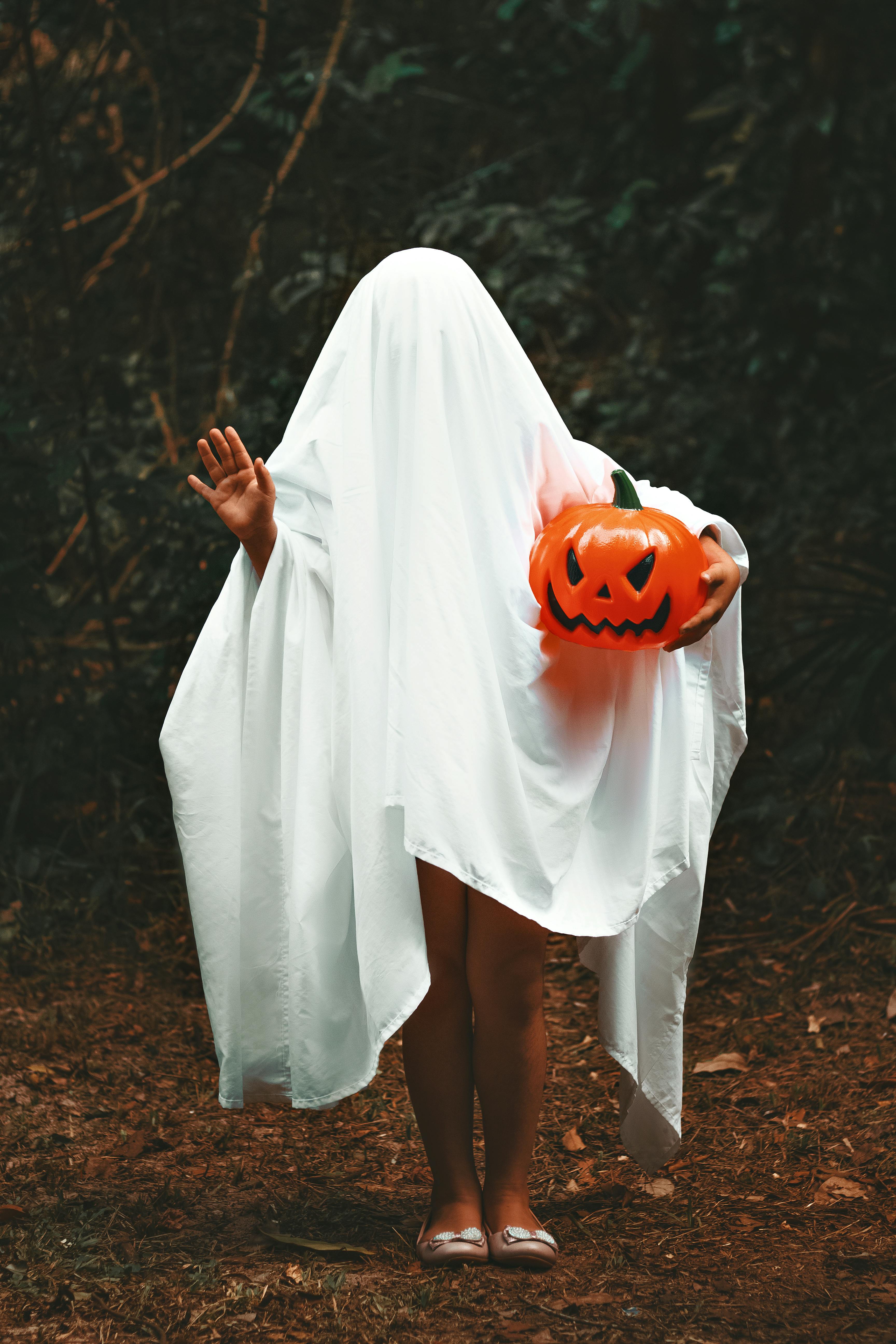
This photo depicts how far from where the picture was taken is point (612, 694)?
2.50m

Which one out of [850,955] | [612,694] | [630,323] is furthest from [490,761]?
[630,323]

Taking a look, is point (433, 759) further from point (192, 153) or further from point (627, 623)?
point (192, 153)

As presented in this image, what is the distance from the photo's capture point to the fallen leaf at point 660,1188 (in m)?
3.00

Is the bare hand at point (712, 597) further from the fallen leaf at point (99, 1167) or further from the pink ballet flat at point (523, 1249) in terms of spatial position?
the fallen leaf at point (99, 1167)

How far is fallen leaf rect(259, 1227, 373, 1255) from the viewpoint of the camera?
8.68 ft

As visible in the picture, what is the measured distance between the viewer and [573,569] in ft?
7.52

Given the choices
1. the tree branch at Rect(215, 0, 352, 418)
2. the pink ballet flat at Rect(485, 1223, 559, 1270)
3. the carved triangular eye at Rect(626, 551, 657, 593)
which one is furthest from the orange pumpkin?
the tree branch at Rect(215, 0, 352, 418)

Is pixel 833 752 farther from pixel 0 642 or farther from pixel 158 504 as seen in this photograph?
pixel 0 642

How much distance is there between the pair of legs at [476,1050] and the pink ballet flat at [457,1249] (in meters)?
0.02

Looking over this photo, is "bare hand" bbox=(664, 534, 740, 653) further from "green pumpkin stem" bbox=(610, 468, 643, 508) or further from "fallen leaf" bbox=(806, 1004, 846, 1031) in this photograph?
"fallen leaf" bbox=(806, 1004, 846, 1031)

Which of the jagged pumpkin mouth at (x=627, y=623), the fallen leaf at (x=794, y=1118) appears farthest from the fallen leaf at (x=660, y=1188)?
the jagged pumpkin mouth at (x=627, y=623)

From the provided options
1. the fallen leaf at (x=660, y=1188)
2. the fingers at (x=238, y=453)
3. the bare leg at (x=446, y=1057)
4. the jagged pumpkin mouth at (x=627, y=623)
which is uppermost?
the fingers at (x=238, y=453)

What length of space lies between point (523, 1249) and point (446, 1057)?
0.39 meters

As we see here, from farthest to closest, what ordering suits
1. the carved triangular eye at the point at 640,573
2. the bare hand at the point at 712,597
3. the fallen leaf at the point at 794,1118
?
the fallen leaf at the point at 794,1118, the bare hand at the point at 712,597, the carved triangular eye at the point at 640,573
